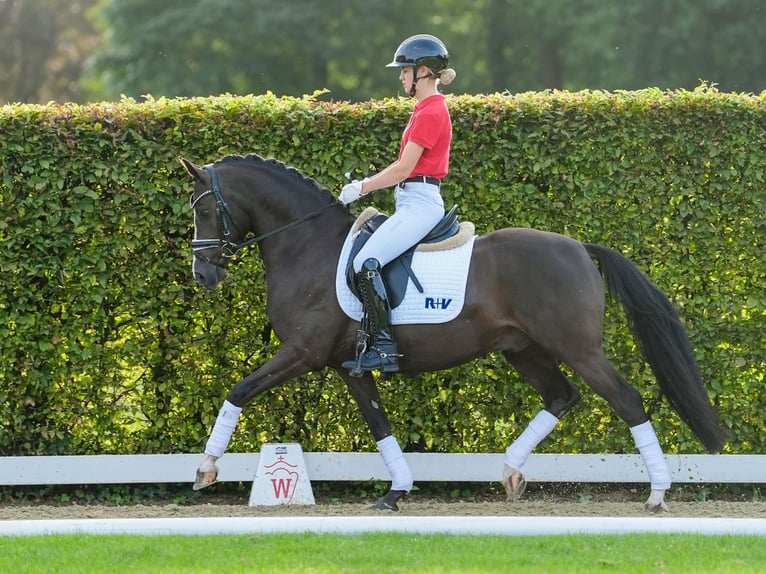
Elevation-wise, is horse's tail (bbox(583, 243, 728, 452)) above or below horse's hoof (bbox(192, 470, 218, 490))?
above

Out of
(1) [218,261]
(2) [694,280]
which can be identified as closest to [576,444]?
(2) [694,280]

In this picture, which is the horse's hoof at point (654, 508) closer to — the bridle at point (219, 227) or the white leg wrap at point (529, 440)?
the white leg wrap at point (529, 440)

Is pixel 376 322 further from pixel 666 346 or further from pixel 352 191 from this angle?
pixel 666 346

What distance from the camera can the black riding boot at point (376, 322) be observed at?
676 cm

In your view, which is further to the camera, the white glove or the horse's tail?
the horse's tail

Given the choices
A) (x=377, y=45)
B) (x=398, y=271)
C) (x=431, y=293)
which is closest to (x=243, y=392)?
(x=398, y=271)

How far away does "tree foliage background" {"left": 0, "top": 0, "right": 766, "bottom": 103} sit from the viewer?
28.8 meters

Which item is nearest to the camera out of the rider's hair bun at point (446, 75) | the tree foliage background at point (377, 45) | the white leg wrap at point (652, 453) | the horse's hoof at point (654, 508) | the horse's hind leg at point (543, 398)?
the rider's hair bun at point (446, 75)

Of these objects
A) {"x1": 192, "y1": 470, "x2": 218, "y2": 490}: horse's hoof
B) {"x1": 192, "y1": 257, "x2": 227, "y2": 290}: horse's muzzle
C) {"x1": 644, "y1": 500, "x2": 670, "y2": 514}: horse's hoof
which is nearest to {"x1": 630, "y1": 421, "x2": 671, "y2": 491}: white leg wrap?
{"x1": 644, "y1": 500, "x2": 670, "y2": 514}: horse's hoof

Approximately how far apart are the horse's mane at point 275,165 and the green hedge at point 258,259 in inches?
26.2

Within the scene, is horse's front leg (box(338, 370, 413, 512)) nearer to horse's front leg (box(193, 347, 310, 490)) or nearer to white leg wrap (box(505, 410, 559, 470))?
horse's front leg (box(193, 347, 310, 490))

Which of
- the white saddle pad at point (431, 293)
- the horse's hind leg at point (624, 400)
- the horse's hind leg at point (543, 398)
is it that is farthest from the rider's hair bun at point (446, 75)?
the horse's hind leg at point (624, 400)

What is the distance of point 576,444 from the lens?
8.22 m

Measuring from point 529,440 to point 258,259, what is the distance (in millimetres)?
2424
